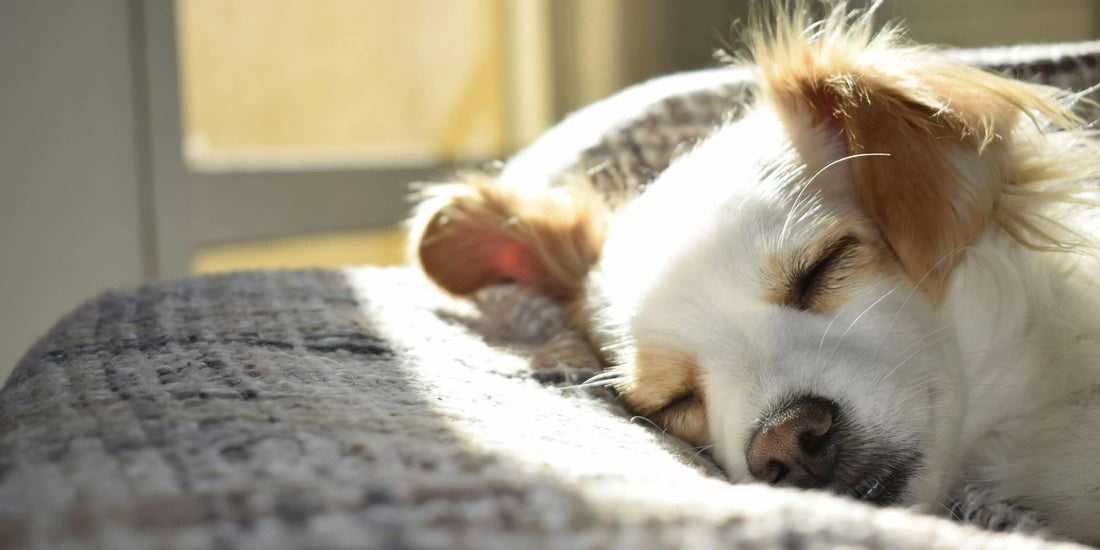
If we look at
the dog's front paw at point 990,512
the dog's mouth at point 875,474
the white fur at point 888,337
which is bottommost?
the dog's front paw at point 990,512

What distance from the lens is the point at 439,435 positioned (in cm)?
69

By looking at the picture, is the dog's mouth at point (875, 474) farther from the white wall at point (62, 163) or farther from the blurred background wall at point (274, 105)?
the white wall at point (62, 163)

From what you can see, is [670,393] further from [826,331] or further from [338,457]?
[338,457]

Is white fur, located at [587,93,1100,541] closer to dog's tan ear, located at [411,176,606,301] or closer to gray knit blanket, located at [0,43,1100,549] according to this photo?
gray knit blanket, located at [0,43,1100,549]

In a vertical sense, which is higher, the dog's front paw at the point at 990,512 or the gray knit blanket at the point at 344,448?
the gray knit blanket at the point at 344,448

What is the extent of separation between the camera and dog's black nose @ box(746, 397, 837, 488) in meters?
0.96

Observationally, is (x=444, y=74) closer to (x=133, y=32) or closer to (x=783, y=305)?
(x=133, y=32)

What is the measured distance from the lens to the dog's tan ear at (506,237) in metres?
1.50

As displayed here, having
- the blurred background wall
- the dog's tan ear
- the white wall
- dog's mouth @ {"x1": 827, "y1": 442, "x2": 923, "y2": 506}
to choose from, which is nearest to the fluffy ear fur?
dog's mouth @ {"x1": 827, "y1": 442, "x2": 923, "y2": 506}

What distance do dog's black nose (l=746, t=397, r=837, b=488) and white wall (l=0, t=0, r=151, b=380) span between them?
1.83m

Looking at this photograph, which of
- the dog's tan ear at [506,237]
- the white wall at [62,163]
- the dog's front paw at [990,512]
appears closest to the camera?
the dog's front paw at [990,512]

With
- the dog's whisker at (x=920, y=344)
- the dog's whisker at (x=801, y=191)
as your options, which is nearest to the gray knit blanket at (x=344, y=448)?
the dog's whisker at (x=920, y=344)

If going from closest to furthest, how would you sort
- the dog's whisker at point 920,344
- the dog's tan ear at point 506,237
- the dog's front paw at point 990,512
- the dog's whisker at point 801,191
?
the dog's front paw at point 990,512, the dog's whisker at point 920,344, the dog's whisker at point 801,191, the dog's tan ear at point 506,237

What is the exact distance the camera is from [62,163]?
2.23 m
